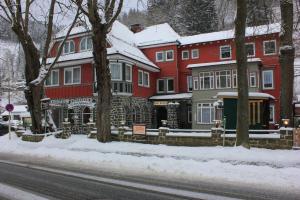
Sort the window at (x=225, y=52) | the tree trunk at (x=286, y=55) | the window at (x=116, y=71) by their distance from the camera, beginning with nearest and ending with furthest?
the tree trunk at (x=286, y=55)
the window at (x=116, y=71)
the window at (x=225, y=52)

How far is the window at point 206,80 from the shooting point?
1478 inches

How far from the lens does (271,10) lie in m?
17.5

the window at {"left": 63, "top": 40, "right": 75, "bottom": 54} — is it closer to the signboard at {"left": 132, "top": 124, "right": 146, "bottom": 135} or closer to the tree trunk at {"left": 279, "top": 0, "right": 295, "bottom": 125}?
the signboard at {"left": 132, "top": 124, "right": 146, "bottom": 135}

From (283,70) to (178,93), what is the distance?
24.2 meters

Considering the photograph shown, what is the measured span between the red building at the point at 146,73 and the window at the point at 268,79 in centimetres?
9

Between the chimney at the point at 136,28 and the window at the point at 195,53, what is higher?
the chimney at the point at 136,28

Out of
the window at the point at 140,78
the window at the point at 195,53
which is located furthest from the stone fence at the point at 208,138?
the window at the point at 195,53

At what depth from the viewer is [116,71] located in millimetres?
35031

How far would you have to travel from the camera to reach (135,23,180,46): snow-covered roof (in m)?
43.8

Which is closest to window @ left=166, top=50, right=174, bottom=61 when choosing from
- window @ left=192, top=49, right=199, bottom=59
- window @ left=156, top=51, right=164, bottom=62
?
window @ left=156, top=51, right=164, bottom=62

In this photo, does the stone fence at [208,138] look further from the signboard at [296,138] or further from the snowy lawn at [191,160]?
the snowy lawn at [191,160]

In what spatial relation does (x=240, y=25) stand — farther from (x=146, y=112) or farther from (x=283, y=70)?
(x=146, y=112)

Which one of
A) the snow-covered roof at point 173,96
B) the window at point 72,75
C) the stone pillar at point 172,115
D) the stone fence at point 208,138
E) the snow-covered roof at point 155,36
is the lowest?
the stone fence at point 208,138

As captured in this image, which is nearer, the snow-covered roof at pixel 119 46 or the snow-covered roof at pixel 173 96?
the snow-covered roof at pixel 119 46
